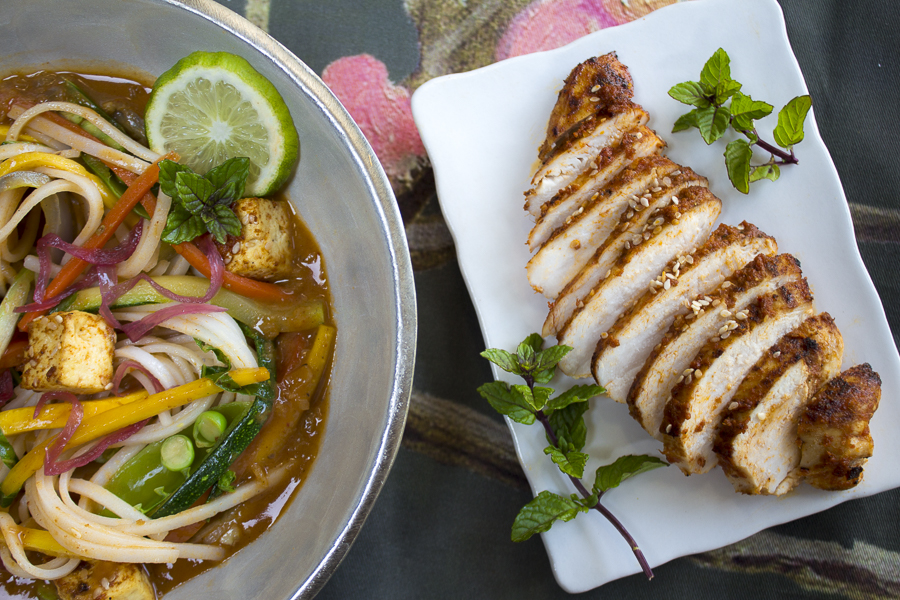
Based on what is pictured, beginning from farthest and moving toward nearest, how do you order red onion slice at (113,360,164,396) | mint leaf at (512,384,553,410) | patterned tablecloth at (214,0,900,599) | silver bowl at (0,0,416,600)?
patterned tablecloth at (214,0,900,599) < mint leaf at (512,384,553,410) < red onion slice at (113,360,164,396) < silver bowl at (0,0,416,600)

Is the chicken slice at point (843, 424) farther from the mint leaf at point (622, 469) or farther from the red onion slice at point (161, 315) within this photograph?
the red onion slice at point (161, 315)

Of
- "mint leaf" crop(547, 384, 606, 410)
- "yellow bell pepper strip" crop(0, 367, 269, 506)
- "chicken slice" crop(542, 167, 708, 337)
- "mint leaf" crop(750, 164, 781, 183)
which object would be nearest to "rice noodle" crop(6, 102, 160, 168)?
"yellow bell pepper strip" crop(0, 367, 269, 506)

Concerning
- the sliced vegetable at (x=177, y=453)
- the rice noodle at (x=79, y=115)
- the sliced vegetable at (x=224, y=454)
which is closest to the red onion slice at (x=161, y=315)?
the sliced vegetable at (x=224, y=454)

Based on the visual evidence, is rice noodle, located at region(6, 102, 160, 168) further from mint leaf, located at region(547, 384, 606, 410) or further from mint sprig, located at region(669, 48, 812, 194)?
mint sprig, located at region(669, 48, 812, 194)

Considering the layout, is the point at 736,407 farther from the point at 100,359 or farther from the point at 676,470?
the point at 100,359

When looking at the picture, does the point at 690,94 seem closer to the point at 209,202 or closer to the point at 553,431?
the point at 553,431

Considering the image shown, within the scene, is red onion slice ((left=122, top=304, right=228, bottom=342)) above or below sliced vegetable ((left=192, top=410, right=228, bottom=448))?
above

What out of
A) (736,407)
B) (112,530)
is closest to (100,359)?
(112,530)
